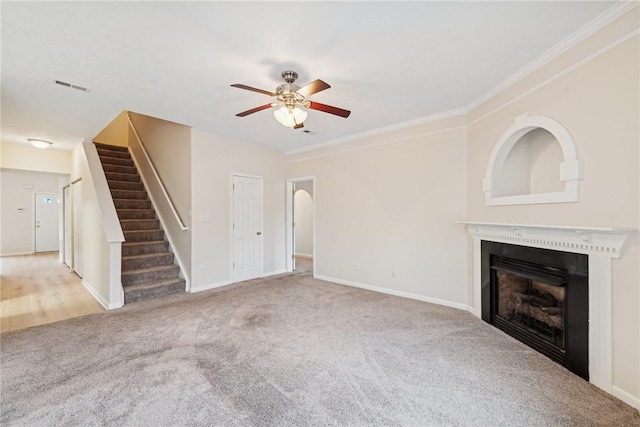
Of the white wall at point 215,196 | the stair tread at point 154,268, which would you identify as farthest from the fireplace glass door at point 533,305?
the stair tread at point 154,268

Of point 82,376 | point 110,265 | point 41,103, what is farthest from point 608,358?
point 41,103

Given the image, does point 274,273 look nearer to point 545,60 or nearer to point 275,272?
point 275,272

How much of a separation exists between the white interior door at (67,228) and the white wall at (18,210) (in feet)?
7.06

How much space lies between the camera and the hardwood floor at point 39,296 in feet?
11.4

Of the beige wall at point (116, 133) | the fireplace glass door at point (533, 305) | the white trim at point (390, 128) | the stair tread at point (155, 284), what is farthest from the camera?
the beige wall at point (116, 133)

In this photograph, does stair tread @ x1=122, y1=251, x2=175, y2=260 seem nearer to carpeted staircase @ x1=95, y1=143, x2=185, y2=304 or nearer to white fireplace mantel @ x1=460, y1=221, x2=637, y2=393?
carpeted staircase @ x1=95, y1=143, x2=185, y2=304

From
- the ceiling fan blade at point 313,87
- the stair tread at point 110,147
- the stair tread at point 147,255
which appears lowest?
the stair tread at point 147,255

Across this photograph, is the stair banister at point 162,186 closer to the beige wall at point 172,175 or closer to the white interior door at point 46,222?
the beige wall at point 172,175

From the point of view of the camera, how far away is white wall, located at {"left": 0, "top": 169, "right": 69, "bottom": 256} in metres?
8.20

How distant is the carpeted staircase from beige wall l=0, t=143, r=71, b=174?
738mm

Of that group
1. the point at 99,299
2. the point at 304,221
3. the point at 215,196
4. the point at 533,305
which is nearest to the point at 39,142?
the point at 99,299

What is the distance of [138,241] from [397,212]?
4.58 meters

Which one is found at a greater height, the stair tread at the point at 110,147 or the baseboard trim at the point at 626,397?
the stair tread at the point at 110,147

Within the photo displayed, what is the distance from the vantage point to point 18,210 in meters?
8.41
